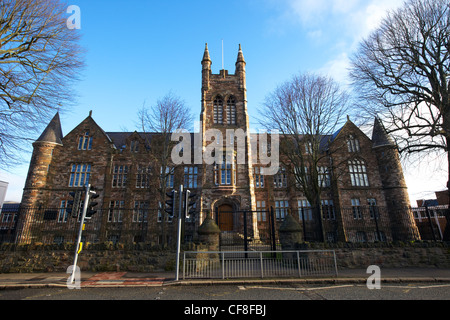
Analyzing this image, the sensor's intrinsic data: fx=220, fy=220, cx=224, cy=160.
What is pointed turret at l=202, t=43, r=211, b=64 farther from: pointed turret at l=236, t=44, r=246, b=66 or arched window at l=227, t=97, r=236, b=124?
arched window at l=227, t=97, r=236, b=124

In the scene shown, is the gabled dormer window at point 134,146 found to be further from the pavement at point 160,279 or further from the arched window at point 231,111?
the pavement at point 160,279

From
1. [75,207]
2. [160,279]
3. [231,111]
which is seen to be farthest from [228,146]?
[75,207]

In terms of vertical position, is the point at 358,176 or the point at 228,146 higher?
the point at 228,146

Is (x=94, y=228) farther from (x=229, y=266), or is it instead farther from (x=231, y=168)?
(x=229, y=266)

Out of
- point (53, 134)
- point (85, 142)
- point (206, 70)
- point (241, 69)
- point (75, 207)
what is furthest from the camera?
point (241, 69)

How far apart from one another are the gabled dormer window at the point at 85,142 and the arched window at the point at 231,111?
1645cm

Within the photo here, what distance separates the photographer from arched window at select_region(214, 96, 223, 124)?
25.9m

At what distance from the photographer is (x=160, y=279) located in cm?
852

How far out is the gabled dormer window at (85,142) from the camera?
83.5 ft

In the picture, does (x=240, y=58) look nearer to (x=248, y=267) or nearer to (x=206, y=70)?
(x=206, y=70)

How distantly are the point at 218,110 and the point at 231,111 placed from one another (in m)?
1.57

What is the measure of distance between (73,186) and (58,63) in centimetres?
1705

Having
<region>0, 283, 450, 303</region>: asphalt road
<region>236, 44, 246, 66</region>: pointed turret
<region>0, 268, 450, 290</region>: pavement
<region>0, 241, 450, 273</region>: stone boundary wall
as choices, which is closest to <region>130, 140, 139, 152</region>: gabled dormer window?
<region>236, 44, 246, 66</region>: pointed turret
